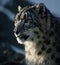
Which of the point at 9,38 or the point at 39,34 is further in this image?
the point at 9,38

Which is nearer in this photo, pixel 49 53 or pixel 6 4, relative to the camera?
pixel 49 53

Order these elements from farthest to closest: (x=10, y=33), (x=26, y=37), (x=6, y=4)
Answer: (x=6, y=4) → (x=10, y=33) → (x=26, y=37)

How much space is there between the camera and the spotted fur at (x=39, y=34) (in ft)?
19.5

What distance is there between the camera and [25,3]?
909 centimetres

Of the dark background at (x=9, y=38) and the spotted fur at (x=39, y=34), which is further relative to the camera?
the dark background at (x=9, y=38)

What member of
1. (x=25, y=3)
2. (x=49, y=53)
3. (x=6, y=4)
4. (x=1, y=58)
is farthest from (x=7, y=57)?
(x=49, y=53)

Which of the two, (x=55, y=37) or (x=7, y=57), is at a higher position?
(x=55, y=37)

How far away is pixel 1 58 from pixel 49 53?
3182mm

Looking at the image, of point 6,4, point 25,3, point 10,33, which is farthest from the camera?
point 6,4

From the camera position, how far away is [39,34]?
19.9ft

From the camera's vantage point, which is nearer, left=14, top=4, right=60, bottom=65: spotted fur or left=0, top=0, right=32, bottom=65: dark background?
left=14, top=4, right=60, bottom=65: spotted fur

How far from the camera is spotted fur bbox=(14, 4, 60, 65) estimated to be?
5.94 m

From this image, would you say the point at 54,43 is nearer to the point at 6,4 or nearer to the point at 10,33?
the point at 10,33

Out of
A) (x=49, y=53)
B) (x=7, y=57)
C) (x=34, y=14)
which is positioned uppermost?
(x=34, y=14)
